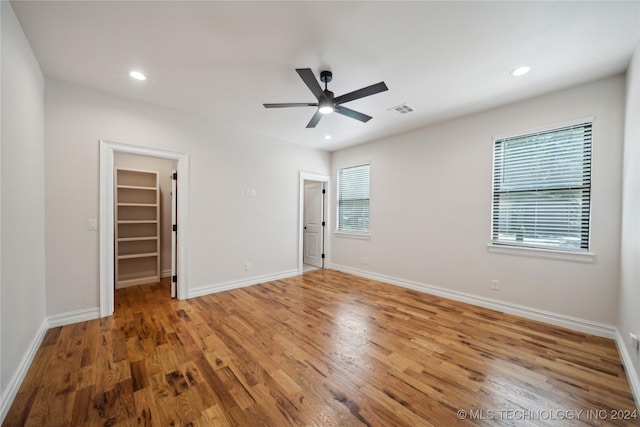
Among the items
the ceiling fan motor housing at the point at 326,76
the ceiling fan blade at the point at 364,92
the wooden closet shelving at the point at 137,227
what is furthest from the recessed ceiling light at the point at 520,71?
the wooden closet shelving at the point at 137,227

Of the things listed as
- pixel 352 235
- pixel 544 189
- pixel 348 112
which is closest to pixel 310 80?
pixel 348 112

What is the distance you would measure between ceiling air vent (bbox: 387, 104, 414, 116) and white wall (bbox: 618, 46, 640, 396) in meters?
1.94

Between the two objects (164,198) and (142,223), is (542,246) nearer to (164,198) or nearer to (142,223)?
(164,198)

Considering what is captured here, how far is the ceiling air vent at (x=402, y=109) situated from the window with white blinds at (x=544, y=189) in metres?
1.26

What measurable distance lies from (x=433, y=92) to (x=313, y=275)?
150 inches

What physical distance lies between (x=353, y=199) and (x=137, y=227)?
4249 millimetres

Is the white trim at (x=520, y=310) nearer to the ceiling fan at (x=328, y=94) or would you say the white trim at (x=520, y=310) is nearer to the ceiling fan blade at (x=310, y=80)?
the ceiling fan at (x=328, y=94)

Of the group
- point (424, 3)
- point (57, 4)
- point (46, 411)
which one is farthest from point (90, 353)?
point (424, 3)

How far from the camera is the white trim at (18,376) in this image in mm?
1578

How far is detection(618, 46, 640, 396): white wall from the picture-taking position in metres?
1.90

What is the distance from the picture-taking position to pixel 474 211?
3.54 metres

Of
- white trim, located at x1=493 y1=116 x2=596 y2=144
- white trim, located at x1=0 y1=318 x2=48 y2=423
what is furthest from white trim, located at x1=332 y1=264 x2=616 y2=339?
white trim, located at x1=0 y1=318 x2=48 y2=423

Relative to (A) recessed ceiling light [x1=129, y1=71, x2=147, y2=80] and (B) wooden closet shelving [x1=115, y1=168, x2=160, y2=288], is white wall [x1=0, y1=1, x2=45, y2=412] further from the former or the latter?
(B) wooden closet shelving [x1=115, y1=168, x2=160, y2=288]

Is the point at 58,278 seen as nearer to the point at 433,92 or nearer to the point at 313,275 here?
the point at 313,275
